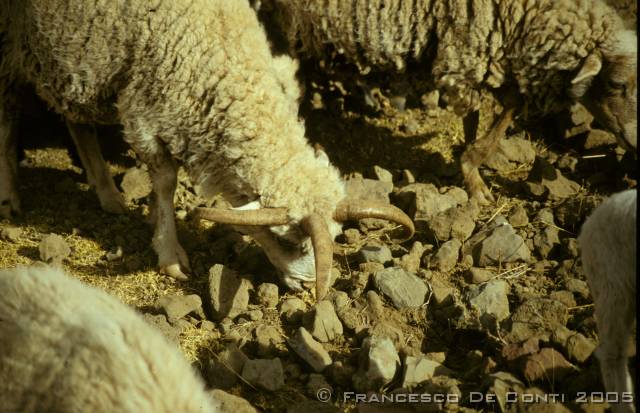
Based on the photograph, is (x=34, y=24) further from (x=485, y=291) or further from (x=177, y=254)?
(x=485, y=291)

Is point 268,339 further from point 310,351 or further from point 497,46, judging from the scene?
point 497,46

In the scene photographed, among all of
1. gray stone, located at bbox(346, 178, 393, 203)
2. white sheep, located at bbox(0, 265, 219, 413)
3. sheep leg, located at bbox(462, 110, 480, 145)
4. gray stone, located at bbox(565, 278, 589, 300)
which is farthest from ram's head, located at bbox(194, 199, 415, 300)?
sheep leg, located at bbox(462, 110, 480, 145)

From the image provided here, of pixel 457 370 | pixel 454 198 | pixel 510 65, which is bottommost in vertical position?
pixel 457 370

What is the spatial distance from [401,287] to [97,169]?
2766 millimetres

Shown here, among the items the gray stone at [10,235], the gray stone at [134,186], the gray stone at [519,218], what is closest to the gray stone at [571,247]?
the gray stone at [519,218]

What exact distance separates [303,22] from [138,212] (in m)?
2.04

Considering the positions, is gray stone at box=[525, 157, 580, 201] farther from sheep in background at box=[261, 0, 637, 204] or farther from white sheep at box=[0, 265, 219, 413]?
white sheep at box=[0, 265, 219, 413]

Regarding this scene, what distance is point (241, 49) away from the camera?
15.5 ft

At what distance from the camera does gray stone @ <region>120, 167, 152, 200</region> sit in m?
6.04

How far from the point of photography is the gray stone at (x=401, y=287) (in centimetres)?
455

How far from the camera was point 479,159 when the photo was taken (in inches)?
232

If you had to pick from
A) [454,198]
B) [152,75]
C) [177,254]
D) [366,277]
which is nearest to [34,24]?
[152,75]

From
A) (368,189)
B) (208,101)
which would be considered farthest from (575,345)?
(208,101)

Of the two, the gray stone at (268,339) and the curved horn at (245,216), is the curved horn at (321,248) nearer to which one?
the curved horn at (245,216)
